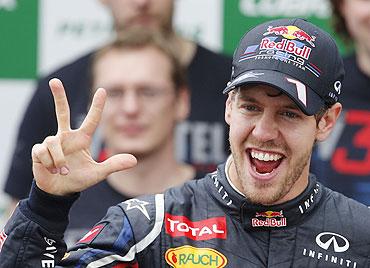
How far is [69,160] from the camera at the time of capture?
3.10 metres

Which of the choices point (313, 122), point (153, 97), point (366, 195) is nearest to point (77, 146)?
point (313, 122)

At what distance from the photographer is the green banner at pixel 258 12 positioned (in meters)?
5.89

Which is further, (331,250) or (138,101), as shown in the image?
(138,101)

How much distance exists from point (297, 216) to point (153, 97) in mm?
1890

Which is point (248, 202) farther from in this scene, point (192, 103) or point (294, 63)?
point (192, 103)

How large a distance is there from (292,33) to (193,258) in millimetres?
747

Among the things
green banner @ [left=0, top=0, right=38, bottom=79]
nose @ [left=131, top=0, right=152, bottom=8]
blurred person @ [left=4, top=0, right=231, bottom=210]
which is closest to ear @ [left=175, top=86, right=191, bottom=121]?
blurred person @ [left=4, top=0, right=231, bottom=210]

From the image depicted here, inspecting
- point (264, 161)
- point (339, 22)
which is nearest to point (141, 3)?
point (339, 22)

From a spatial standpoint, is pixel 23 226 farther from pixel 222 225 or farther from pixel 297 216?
pixel 297 216

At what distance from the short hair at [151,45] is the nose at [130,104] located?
24 centimetres

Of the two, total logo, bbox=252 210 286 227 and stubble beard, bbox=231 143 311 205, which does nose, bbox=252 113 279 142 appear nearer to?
stubble beard, bbox=231 143 311 205

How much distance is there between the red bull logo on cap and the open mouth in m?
0.36

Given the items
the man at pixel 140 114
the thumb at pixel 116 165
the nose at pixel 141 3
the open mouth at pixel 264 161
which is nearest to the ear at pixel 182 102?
the man at pixel 140 114

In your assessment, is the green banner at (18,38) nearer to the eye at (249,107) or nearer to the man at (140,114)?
the man at (140,114)
